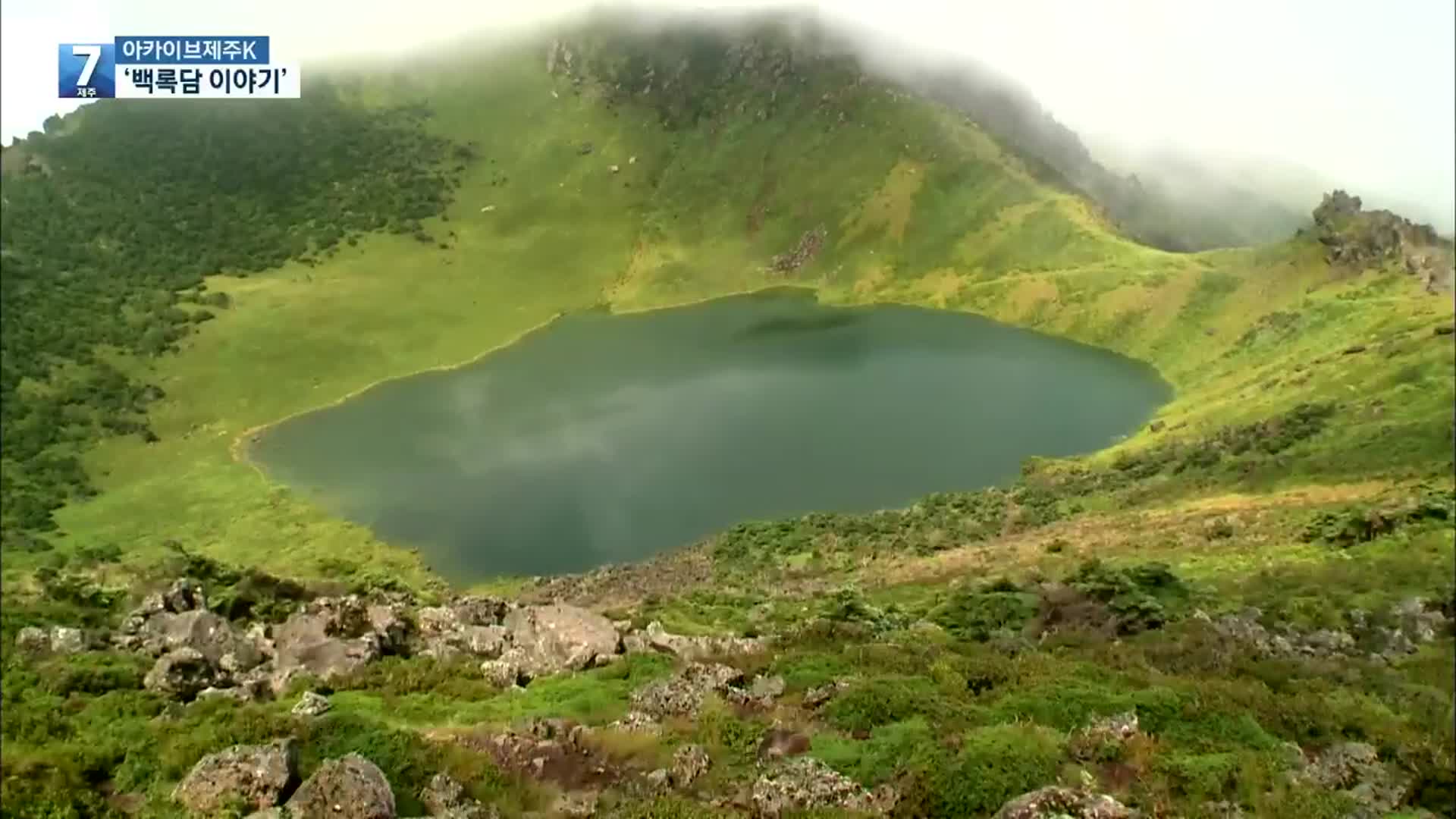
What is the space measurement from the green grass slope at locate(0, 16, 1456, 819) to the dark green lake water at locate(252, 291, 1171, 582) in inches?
160

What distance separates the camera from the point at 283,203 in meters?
163

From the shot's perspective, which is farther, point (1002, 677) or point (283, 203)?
point (283, 203)

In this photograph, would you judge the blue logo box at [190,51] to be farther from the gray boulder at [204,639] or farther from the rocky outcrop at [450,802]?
the rocky outcrop at [450,802]

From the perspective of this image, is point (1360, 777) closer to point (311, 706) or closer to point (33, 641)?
point (311, 706)

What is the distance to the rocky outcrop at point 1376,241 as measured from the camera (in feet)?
303

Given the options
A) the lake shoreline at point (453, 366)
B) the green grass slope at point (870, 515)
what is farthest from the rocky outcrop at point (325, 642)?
the lake shoreline at point (453, 366)

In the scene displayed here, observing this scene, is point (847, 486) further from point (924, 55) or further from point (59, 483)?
point (924, 55)

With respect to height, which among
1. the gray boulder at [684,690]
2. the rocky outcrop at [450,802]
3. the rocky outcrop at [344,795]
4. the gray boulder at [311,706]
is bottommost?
the gray boulder at [311,706]

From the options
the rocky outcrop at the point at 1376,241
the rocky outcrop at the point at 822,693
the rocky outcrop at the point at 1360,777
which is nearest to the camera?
the rocky outcrop at the point at 1360,777

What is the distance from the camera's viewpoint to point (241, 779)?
1487 centimetres

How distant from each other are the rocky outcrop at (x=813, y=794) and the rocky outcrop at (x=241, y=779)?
22.7ft

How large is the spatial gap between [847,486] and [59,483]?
218 ft

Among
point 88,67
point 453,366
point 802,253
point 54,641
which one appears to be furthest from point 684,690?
point 802,253

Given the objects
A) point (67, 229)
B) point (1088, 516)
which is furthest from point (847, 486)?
point (67, 229)
